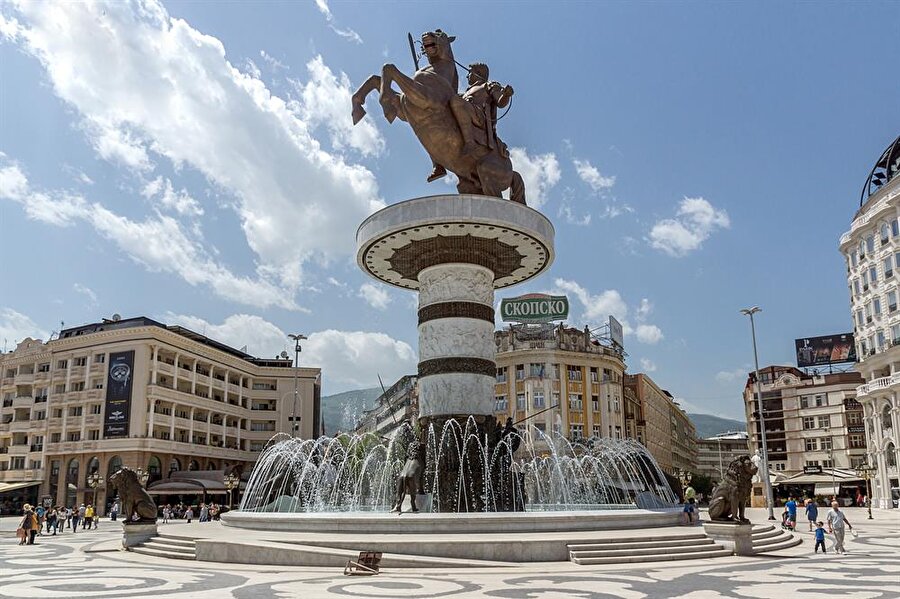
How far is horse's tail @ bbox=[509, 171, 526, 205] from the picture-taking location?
24.4 m

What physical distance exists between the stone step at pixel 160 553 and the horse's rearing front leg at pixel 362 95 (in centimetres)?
1317

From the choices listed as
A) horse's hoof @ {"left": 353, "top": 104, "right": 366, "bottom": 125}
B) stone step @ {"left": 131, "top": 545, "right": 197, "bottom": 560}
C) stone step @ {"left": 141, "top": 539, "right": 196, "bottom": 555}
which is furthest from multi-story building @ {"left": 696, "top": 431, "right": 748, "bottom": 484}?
stone step @ {"left": 131, "top": 545, "right": 197, "bottom": 560}

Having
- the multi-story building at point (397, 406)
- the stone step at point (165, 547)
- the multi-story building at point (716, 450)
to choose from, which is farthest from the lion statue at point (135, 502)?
the multi-story building at point (716, 450)

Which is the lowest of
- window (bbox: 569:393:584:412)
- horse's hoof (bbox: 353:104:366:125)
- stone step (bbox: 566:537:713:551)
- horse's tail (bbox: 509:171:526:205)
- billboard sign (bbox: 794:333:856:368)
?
stone step (bbox: 566:537:713:551)

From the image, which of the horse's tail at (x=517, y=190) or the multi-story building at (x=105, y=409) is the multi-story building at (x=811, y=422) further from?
the horse's tail at (x=517, y=190)

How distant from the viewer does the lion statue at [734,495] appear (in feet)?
53.8

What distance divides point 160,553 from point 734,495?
12.7 metres

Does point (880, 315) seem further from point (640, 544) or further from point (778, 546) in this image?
point (640, 544)

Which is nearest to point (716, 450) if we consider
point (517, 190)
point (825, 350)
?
point (825, 350)

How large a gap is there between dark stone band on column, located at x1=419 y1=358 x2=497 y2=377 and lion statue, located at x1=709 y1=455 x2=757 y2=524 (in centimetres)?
727

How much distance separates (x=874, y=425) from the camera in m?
51.3

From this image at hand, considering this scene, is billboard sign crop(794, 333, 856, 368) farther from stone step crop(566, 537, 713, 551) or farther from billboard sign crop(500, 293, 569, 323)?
stone step crop(566, 537, 713, 551)

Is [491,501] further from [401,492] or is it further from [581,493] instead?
[581,493]

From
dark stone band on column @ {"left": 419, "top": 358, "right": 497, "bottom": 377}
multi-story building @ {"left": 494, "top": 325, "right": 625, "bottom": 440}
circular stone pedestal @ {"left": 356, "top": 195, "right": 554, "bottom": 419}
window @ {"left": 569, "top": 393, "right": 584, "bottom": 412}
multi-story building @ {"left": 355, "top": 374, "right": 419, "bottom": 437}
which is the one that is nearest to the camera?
circular stone pedestal @ {"left": 356, "top": 195, "right": 554, "bottom": 419}
